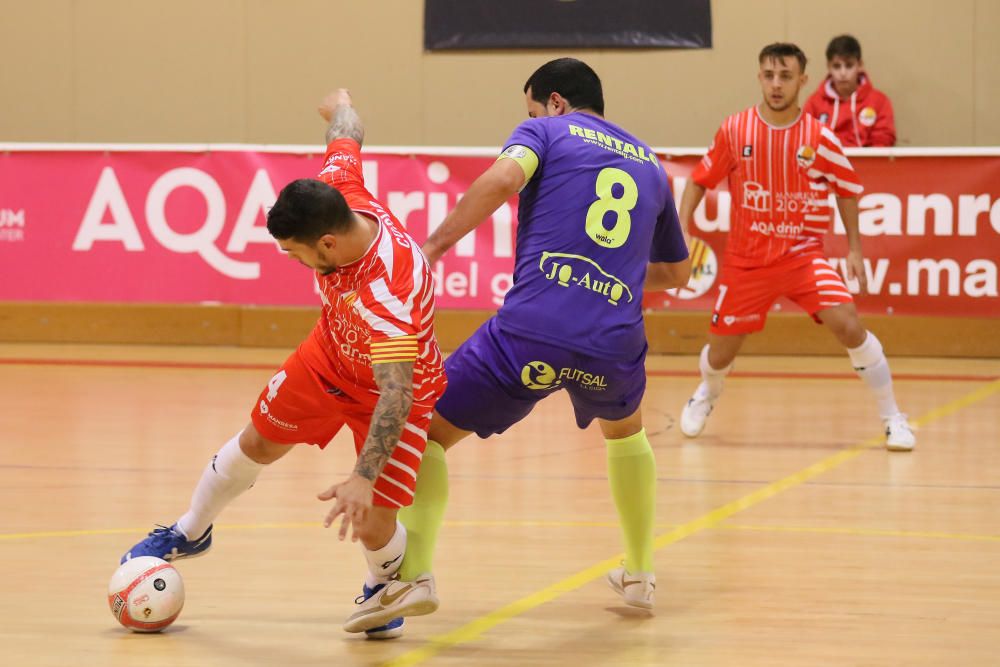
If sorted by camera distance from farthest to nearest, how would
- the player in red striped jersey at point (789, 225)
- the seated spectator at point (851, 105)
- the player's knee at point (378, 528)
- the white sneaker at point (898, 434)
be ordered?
the seated spectator at point (851, 105) → the player in red striped jersey at point (789, 225) → the white sneaker at point (898, 434) → the player's knee at point (378, 528)

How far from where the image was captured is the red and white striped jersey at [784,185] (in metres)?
7.99

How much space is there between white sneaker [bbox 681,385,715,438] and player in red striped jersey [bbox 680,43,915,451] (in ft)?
1.17

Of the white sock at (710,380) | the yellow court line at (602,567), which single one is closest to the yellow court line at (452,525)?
the yellow court line at (602,567)

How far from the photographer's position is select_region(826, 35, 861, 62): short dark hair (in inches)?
481

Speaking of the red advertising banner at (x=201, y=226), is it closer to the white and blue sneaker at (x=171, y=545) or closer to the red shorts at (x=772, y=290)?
the red shorts at (x=772, y=290)

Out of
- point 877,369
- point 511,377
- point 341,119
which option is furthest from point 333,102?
point 877,369

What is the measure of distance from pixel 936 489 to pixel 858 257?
1702 mm

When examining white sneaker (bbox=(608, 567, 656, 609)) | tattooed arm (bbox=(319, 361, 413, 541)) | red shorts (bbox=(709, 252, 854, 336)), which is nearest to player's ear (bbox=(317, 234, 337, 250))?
tattooed arm (bbox=(319, 361, 413, 541))

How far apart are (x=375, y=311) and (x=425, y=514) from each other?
2.39 feet

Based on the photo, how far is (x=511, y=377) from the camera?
4449mm

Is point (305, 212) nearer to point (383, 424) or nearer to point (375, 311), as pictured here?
point (375, 311)

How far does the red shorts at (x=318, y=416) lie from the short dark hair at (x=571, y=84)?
1.05 m

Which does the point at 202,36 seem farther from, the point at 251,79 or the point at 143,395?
the point at 143,395

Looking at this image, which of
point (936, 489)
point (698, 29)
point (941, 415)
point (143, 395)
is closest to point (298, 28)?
point (698, 29)
